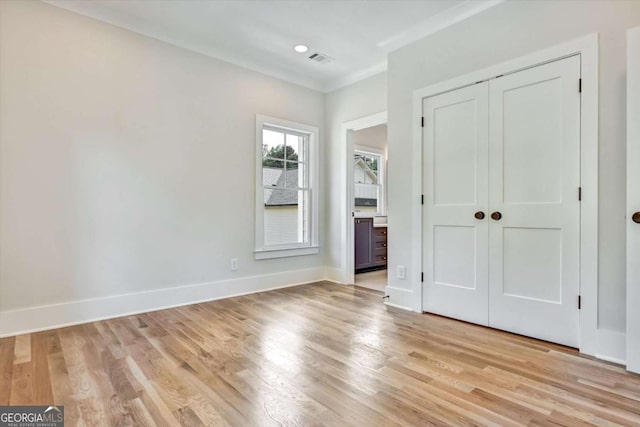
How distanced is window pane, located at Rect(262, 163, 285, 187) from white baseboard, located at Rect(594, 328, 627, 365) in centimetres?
338

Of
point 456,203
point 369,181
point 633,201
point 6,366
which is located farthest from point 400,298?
point 369,181

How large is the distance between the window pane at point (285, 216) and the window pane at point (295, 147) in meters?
0.47

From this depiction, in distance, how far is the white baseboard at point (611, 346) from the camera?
2.01 meters

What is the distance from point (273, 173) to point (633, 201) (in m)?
→ 3.37

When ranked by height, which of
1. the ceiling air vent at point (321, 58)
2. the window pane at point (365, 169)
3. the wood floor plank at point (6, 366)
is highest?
the ceiling air vent at point (321, 58)

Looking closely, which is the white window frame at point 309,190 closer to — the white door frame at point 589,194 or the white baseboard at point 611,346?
the white door frame at point 589,194

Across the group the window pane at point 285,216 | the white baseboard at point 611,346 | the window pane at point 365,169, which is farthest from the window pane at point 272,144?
the white baseboard at point 611,346

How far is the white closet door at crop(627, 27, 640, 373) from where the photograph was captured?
1.90 m

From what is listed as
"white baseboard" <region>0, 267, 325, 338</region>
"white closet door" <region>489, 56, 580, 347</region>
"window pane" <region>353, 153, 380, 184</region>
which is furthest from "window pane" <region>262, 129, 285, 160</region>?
"white closet door" <region>489, 56, 580, 347</region>

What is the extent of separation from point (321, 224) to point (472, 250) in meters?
2.26

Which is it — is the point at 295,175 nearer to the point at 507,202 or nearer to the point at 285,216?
the point at 285,216

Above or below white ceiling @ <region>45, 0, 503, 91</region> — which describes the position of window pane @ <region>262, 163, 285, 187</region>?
below

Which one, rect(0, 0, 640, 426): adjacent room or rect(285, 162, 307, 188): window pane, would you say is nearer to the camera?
rect(0, 0, 640, 426): adjacent room

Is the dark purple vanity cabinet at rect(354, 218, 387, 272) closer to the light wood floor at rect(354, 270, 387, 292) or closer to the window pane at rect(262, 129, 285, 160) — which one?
the light wood floor at rect(354, 270, 387, 292)
